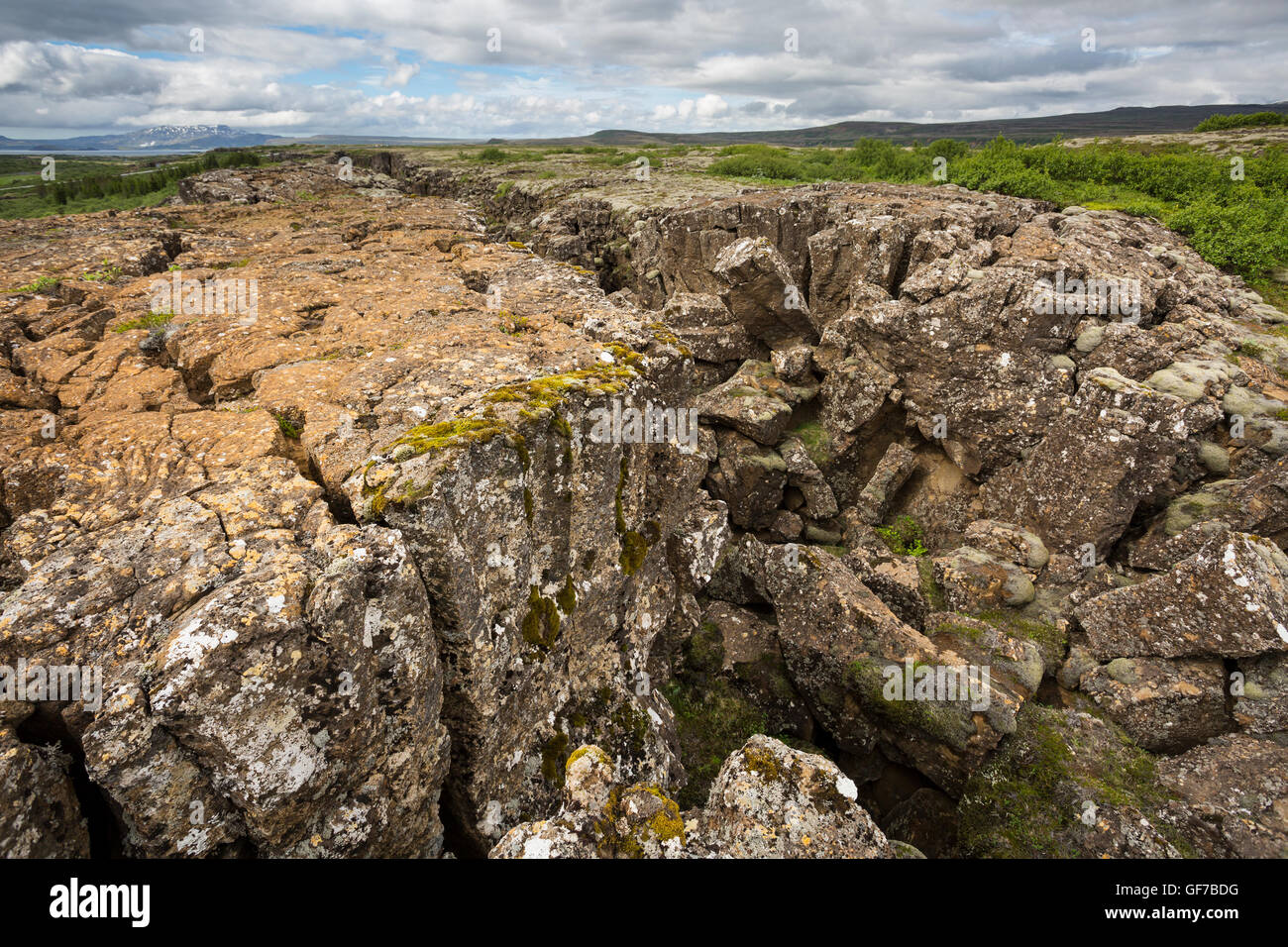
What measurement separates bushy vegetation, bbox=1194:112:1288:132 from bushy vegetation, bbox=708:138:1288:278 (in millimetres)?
20469

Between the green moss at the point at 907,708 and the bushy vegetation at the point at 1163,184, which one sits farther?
the bushy vegetation at the point at 1163,184

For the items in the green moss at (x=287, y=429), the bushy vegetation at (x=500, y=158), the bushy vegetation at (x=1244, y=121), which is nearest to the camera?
the green moss at (x=287, y=429)

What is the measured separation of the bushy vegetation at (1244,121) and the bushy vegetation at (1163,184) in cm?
2047

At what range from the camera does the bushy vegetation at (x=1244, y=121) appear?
5769cm

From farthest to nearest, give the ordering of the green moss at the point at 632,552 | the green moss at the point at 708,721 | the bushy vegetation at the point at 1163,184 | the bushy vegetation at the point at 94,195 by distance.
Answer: the bushy vegetation at the point at 94,195
the bushy vegetation at the point at 1163,184
the green moss at the point at 708,721
the green moss at the point at 632,552

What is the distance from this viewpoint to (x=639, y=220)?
35.6m

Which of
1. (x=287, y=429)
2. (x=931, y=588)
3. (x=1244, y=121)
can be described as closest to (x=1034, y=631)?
(x=931, y=588)

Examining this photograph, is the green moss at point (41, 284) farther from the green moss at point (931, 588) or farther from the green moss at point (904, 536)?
the green moss at point (904, 536)

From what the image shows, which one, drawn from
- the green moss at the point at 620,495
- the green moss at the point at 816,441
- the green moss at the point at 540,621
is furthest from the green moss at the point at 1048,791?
the green moss at the point at 816,441

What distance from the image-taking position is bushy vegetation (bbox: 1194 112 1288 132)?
57.7 m

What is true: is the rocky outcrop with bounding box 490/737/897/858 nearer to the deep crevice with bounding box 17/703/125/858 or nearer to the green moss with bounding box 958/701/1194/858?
the deep crevice with bounding box 17/703/125/858

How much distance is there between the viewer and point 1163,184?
1395 inches

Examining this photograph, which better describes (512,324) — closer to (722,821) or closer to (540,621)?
(540,621)

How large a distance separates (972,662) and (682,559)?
7.34m
